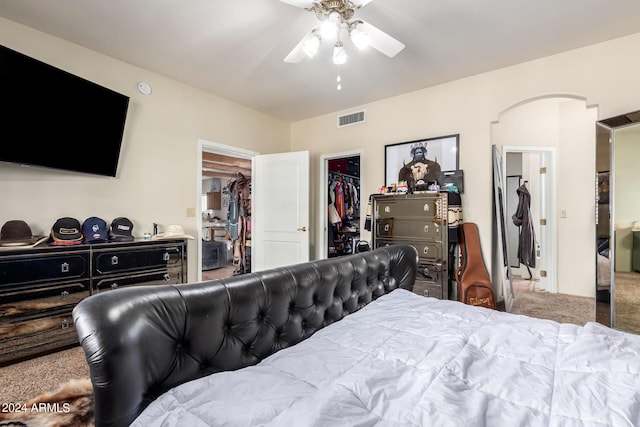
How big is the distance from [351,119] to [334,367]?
12.6ft

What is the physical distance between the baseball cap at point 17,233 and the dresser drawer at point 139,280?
0.56 meters

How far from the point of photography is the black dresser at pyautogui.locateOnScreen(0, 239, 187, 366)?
2139 millimetres

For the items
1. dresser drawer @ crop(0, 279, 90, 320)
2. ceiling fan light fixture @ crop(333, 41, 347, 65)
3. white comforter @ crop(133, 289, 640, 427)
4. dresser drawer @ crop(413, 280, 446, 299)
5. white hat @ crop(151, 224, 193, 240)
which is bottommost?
dresser drawer @ crop(413, 280, 446, 299)

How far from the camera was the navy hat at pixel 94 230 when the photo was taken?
105 inches

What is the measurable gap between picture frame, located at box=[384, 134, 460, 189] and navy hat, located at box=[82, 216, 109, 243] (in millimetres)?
3146

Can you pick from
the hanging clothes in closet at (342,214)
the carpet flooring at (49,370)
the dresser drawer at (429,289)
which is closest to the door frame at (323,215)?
the hanging clothes in closet at (342,214)

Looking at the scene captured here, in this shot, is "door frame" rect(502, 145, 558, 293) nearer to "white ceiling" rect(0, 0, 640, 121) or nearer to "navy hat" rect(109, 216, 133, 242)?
"white ceiling" rect(0, 0, 640, 121)

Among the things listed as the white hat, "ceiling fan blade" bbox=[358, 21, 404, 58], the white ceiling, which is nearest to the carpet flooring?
the white hat

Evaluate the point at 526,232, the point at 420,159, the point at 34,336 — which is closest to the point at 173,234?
the point at 34,336

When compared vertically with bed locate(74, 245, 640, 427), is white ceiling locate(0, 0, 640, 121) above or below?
above

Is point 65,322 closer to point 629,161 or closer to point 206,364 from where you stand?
point 206,364

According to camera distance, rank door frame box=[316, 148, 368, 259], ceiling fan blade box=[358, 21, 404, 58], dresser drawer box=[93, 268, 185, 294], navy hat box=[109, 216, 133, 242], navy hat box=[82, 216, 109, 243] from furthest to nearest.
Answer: door frame box=[316, 148, 368, 259]
navy hat box=[109, 216, 133, 242]
navy hat box=[82, 216, 109, 243]
dresser drawer box=[93, 268, 185, 294]
ceiling fan blade box=[358, 21, 404, 58]

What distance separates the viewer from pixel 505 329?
118 centimetres

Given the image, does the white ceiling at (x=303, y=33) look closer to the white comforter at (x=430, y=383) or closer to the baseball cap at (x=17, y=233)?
the baseball cap at (x=17, y=233)
